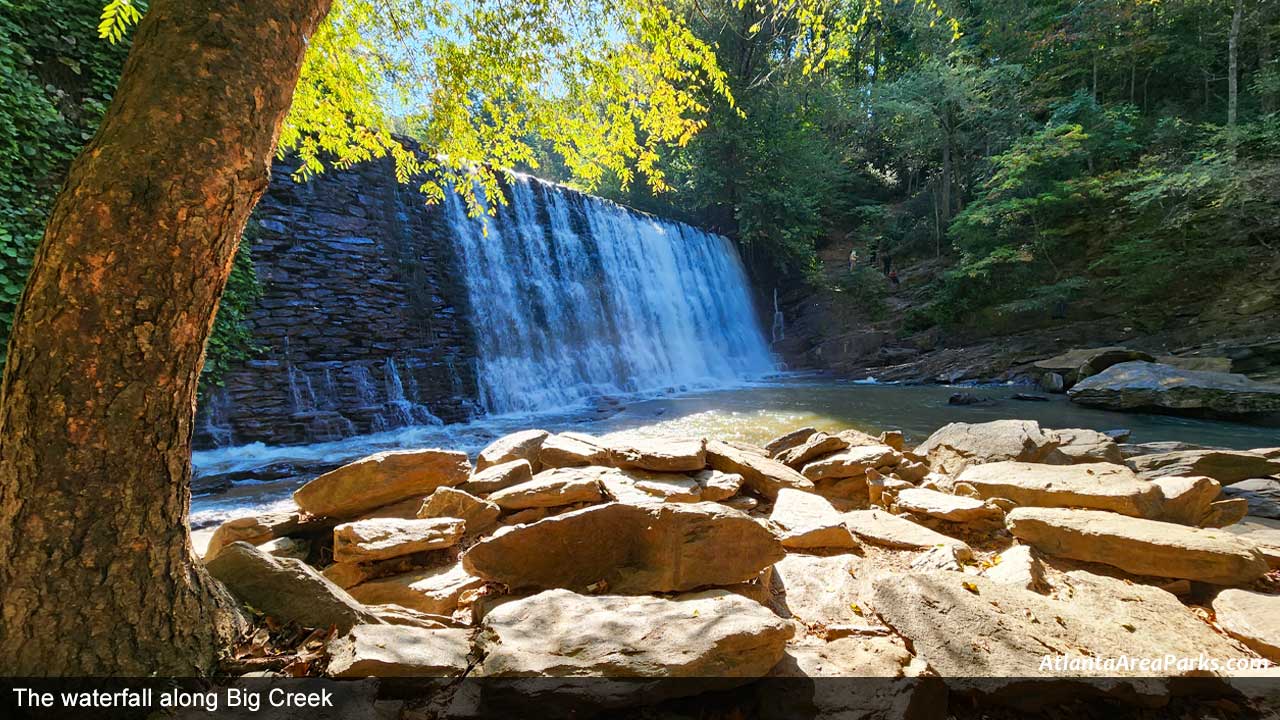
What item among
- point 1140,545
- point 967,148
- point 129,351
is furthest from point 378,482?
point 967,148

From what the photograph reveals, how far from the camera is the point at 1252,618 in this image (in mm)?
1800

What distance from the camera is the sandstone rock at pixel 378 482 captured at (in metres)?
3.11

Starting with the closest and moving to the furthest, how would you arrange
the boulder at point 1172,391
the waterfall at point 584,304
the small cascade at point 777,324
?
the boulder at point 1172,391 < the waterfall at point 584,304 < the small cascade at point 777,324

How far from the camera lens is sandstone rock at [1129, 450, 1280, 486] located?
418cm

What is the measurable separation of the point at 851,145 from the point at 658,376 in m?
15.3

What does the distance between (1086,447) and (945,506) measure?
2.75 meters

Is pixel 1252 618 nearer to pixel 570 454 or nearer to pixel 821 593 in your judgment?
pixel 821 593

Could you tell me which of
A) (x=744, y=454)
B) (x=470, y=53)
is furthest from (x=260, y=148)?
(x=744, y=454)

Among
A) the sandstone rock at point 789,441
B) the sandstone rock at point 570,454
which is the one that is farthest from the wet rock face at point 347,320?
the sandstone rock at point 789,441

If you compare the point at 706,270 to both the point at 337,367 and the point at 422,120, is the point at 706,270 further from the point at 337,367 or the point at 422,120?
the point at 422,120

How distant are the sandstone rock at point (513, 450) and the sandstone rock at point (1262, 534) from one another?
3.96m

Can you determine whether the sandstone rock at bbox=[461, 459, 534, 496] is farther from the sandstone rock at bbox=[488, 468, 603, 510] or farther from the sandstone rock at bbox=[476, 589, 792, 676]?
the sandstone rock at bbox=[476, 589, 792, 676]

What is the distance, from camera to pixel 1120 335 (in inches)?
465

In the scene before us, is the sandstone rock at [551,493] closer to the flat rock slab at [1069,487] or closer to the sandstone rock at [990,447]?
the flat rock slab at [1069,487]
